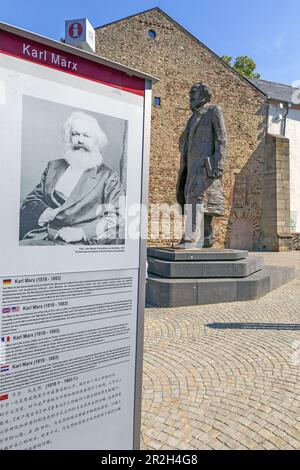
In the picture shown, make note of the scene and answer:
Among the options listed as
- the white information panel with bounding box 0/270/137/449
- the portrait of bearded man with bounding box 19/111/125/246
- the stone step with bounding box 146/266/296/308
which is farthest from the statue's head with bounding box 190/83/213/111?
the white information panel with bounding box 0/270/137/449

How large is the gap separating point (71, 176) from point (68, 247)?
1.08ft

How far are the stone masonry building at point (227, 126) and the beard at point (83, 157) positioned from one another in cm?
1529

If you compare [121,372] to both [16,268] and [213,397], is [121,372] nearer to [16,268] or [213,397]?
[16,268]

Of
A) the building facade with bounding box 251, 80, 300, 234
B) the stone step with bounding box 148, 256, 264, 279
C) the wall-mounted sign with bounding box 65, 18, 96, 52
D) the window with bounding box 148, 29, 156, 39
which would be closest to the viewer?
the wall-mounted sign with bounding box 65, 18, 96, 52

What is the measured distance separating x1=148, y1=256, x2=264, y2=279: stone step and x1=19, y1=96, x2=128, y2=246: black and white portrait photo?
13.4ft

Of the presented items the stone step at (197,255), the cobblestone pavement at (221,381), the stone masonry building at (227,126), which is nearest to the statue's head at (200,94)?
the stone step at (197,255)

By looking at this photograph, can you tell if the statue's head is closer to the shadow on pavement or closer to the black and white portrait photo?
the shadow on pavement

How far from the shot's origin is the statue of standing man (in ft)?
21.3

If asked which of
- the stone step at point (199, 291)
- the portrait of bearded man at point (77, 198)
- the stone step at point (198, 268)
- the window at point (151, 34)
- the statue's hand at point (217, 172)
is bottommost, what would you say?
the stone step at point (199, 291)

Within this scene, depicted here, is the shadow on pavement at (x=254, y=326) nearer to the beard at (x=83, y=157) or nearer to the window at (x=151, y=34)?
the beard at (x=83, y=157)

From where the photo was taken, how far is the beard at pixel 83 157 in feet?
5.22

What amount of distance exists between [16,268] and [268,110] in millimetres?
20558

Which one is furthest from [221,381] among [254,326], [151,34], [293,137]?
[293,137]
